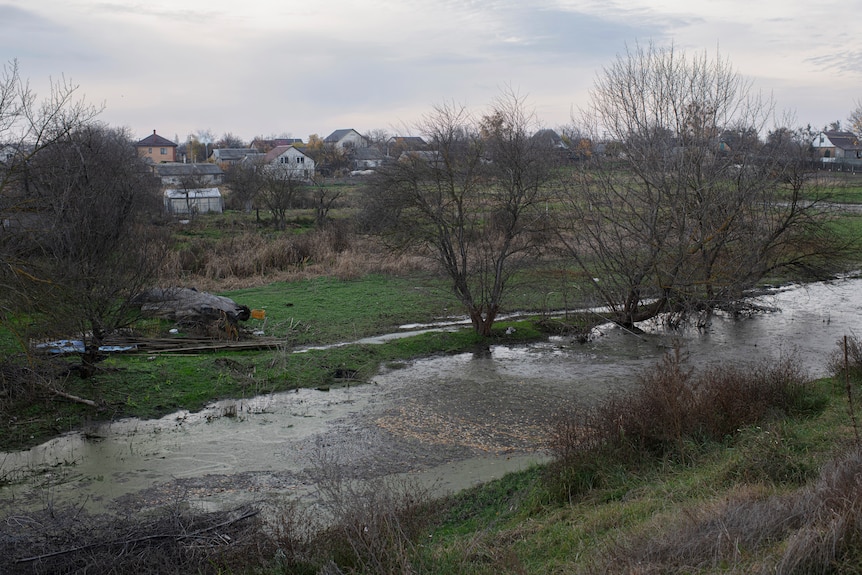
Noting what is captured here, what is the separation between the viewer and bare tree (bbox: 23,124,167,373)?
12555 millimetres

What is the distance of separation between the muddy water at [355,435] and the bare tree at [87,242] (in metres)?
2.46

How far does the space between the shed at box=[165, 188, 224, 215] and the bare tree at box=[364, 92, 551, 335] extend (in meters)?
25.3

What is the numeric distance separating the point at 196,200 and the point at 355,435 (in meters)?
34.0

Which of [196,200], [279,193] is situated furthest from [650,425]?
[196,200]

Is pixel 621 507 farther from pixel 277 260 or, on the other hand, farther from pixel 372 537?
pixel 277 260

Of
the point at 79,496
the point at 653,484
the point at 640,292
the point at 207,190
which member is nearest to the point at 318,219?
the point at 207,190

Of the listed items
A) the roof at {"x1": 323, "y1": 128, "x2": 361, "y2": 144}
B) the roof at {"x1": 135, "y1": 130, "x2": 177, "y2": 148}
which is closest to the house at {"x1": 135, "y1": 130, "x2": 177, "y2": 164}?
the roof at {"x1": 135, "y1": 130, "x2": 177, "y2": 148}

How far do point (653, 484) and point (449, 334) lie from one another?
36.8 ft

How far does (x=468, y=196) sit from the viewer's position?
1903cm

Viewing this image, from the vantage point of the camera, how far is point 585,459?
909 centimetres

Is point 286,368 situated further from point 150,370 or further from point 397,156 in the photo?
point 397,156

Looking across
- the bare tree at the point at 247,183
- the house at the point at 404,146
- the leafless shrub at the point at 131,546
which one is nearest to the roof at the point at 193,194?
the bare tree at the point at 247,183

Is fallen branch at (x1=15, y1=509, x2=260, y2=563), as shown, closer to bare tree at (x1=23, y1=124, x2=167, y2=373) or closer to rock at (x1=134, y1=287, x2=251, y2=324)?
bare tree at (x1=23, y1=124, x2=167, y2=373)

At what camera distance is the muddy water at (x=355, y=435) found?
1055cm
